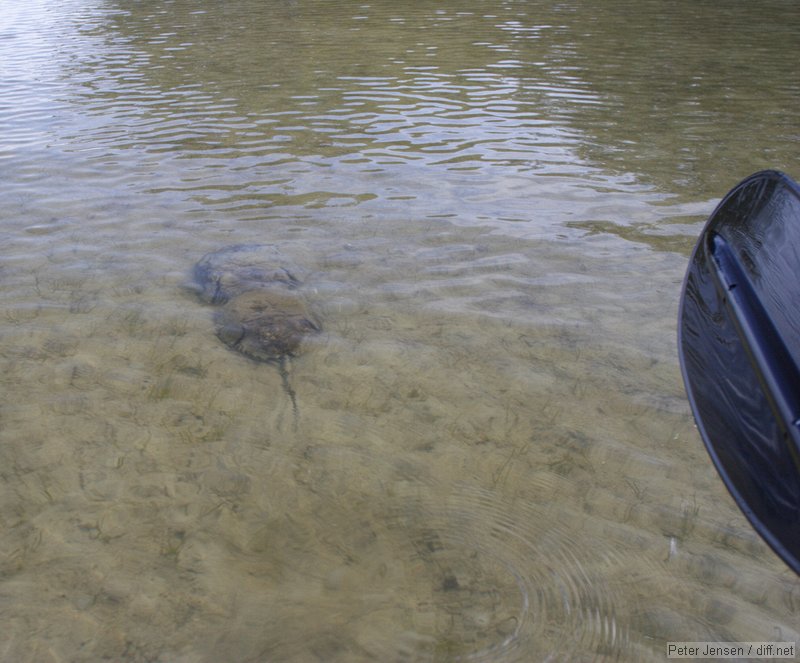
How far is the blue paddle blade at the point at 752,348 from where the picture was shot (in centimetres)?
154

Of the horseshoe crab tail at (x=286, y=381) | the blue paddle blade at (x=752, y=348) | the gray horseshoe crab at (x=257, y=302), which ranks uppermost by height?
the blue paddle blade at (x=752, y=348)

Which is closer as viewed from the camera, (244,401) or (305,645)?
(305,645)

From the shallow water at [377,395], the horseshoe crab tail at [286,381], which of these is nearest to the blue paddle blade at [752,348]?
the shallow water at [377,395]

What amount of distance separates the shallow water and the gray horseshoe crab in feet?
0.31

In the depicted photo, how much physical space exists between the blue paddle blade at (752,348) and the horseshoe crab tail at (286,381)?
2.06 m

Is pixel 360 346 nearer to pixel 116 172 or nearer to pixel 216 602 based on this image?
pixel 216 602

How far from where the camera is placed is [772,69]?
10.2m

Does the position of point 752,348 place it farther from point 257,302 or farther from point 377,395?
point 257,302

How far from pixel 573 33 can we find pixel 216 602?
12.9m

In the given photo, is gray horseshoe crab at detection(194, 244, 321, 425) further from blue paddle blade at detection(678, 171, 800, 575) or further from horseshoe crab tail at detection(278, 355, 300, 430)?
blue paddle blade at detection(678, 171, 800, 575)

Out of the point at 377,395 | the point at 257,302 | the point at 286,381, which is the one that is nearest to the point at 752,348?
the point at 377,395

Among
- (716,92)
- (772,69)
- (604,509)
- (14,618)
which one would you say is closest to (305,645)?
(14,618)

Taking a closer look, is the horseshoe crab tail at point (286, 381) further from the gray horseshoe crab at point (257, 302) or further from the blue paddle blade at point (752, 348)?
the blue paddle blade at point (752, 348)

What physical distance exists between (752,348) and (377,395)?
217 cm
